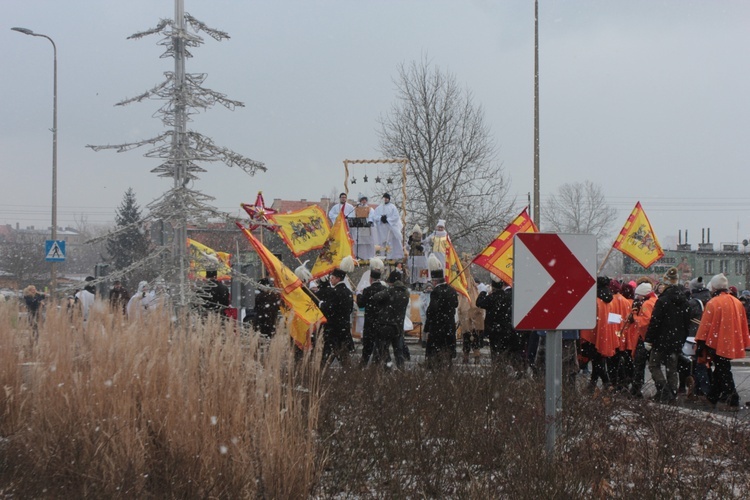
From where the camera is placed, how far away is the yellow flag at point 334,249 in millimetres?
13469

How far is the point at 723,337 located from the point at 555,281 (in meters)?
5.52

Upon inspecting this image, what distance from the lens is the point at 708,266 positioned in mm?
68812

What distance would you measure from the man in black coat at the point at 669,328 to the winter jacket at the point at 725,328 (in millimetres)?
269

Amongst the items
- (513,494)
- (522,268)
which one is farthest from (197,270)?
(513,494)

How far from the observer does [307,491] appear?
4934 millimetres

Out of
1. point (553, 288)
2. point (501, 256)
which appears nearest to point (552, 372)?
point (553, 288)

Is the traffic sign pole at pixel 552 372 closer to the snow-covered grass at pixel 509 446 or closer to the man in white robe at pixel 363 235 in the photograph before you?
the snow-covered grass at pixel 509 446

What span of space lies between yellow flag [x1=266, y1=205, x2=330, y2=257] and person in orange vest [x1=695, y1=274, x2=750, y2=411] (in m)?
5.82

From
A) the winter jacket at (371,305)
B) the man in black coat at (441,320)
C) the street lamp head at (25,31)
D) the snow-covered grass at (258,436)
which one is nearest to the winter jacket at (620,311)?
the man in black coat at (441,320)

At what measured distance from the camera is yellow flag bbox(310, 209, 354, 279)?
44.2 ft

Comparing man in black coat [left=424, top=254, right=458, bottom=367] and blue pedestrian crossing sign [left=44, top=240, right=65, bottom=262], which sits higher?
blue pedestrian crossing sign [left=44, top=240, right=65, bottom=262]

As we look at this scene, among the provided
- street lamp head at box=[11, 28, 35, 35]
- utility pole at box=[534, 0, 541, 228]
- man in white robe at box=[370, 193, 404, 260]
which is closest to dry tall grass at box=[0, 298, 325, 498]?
man in white robe at box=[370, 193, 404, 260]

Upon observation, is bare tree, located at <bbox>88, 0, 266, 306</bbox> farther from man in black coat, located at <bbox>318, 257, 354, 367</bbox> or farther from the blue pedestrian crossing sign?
the blue pedestrian crossing sign

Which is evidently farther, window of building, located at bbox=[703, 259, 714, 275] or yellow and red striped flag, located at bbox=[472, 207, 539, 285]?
window of building, located at bbox=[703, 259, 714, 275]
